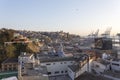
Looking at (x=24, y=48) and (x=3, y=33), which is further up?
(x=3, y=33)

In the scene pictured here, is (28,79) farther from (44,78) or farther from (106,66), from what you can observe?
(106,66)

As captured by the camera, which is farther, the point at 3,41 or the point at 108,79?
the point at 3,41

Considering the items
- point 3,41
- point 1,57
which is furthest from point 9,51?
point 3,41

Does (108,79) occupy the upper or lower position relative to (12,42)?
lower

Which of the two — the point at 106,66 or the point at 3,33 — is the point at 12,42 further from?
the point at 106,66

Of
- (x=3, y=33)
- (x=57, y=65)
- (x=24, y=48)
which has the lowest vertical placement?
(x=57, y=65)

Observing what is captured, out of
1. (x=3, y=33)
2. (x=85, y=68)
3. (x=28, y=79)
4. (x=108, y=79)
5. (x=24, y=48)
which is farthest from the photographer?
(x=3, y=33)

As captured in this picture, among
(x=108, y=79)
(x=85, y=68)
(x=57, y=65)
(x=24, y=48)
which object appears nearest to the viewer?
(x=108, y=79)

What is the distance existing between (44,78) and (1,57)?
11966 millimetres

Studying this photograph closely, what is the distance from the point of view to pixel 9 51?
2325 cm

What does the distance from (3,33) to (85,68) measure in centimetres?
1516

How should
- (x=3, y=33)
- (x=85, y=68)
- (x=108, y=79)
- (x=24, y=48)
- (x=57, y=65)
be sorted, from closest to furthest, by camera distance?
(x=108, y=79) < (x=85, y=68) < (x=57, y=65) < (x=24, y=48) < (x=3, y=33)

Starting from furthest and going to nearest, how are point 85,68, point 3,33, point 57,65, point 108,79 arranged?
point 3,33 → point 57,65 → point 85,68 → point 108,79

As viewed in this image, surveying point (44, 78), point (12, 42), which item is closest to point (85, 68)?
point (44, 78)
